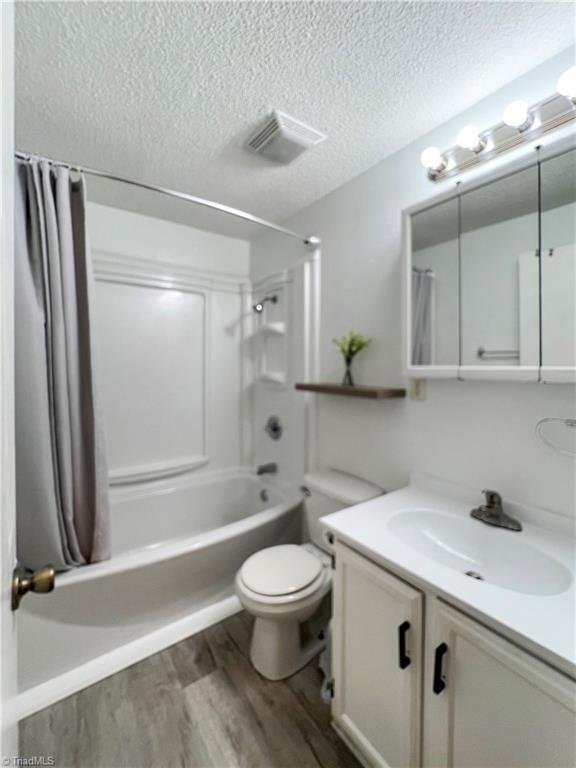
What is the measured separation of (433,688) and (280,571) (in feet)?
2.33

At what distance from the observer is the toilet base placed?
4.44ft

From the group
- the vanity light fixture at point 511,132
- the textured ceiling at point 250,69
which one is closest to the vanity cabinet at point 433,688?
the vanity light fixture at point 511,132

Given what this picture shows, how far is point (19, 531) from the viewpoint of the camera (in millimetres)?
1223

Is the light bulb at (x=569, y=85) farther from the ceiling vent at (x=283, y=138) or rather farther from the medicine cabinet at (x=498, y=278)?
the ceiling vent at (x=283, y=138)

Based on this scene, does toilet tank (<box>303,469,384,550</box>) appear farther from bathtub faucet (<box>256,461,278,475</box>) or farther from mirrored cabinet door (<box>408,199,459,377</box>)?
mirrored cabinet door (<box>408,199,459,377</box>)

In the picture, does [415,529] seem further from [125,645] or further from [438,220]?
[125,645]

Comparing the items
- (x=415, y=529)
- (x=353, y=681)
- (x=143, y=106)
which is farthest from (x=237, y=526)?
(x=143, y=106)

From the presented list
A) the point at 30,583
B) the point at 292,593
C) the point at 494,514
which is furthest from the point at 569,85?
the point at 292,593

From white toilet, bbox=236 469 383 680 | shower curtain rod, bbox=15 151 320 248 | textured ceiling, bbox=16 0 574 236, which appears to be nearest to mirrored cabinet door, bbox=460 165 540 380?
textured ceiling, bbox=16 0 574 236

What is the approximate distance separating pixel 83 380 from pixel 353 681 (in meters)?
1.53

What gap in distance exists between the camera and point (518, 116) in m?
0.95

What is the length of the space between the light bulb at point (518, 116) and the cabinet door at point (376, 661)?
1.40 m

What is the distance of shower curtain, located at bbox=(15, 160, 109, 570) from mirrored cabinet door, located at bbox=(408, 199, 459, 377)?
1400 mm

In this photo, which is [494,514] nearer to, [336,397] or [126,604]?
[336,397]
